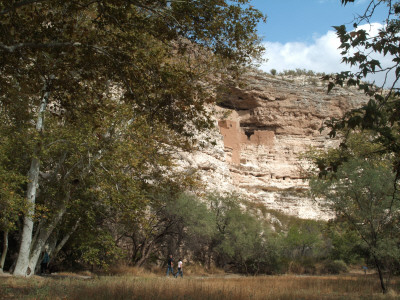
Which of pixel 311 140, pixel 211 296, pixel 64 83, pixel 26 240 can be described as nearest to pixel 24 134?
pixel 26 240

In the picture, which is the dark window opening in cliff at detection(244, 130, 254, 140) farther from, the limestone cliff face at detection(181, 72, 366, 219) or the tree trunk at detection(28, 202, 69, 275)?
the tree trunk at detection(28, 202, 69, 275)

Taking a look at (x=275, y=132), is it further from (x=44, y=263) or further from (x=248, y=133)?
(x=44, y=263)

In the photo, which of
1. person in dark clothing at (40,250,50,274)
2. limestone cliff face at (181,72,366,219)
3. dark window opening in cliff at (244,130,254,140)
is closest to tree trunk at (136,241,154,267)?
Answer: person in dark clothing at (40,250,50,274)

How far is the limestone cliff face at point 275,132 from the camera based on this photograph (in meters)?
34.5

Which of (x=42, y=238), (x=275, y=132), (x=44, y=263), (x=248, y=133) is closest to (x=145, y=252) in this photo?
(x=44, y=263)

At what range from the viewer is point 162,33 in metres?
6.62

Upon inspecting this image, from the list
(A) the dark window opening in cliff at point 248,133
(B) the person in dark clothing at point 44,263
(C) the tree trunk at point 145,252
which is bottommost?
(B) the person in dark clothing at point 44,263

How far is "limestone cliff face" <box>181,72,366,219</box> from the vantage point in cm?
3445

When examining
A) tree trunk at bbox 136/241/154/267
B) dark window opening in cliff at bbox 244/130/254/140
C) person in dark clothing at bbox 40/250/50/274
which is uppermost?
dark window opening in cliff at bbox 244/130/254/140

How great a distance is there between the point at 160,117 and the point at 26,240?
22.7 ft

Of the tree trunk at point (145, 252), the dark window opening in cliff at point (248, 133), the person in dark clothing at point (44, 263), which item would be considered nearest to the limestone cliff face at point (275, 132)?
the dark window opening in cliff at point (248, 133)

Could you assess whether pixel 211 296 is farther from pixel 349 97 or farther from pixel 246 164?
pixel 349 97

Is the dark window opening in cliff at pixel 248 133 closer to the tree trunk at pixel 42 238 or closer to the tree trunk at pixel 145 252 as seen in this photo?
the tree trunk at pixel 145 252

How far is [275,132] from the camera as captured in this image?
38.5 m
